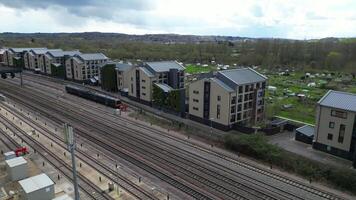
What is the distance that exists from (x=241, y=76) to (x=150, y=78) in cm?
2280

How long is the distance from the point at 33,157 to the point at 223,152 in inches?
1084

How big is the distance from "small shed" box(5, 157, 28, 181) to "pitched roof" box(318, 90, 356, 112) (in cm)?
4101

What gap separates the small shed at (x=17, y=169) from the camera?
107 feet

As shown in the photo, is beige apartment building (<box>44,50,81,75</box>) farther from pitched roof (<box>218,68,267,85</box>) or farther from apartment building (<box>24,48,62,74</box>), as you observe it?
pitched roof (<box>218,68,267,85</box>)

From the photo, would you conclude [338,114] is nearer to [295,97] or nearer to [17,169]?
[295,97]

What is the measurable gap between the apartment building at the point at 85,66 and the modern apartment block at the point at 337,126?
71.3 metres

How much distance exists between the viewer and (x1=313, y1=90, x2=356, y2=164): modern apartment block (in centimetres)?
3869

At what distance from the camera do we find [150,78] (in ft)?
220

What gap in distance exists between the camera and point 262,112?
57.1m

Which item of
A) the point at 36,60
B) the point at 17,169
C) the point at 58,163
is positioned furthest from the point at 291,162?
the point at 36,60

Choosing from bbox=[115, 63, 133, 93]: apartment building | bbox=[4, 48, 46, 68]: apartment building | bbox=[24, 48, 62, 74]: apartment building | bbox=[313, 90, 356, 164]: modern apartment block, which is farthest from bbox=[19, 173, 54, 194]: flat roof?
bbox=[4, 48, 46, 68]: apartment building

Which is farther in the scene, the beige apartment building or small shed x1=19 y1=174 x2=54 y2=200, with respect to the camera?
the beige apartment building

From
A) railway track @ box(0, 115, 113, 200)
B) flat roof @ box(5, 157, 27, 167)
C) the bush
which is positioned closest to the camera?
railway track @ box(0, 115, 113, 200)

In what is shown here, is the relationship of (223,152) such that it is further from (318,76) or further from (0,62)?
(0,62)
